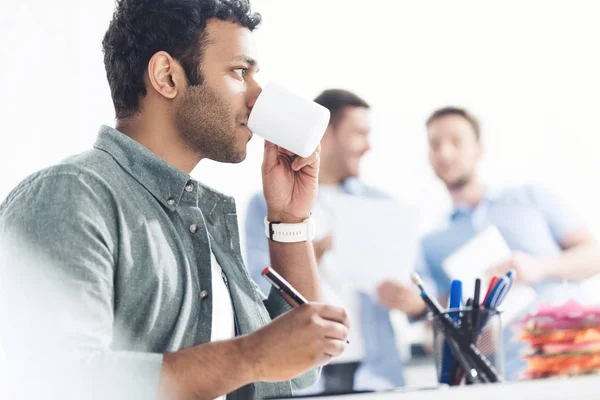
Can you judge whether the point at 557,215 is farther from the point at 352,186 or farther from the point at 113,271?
the point at 113,271

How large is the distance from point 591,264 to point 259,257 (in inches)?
32.8

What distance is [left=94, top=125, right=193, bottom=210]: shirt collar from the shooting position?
83 centimetres

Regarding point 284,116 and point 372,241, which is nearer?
point 284,116

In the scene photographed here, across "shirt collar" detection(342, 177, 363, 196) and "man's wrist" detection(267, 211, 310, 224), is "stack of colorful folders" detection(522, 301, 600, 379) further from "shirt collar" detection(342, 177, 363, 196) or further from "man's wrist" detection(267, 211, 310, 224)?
"shirt collar" detection(342, 177, 363, 196)

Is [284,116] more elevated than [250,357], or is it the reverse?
[284,116]

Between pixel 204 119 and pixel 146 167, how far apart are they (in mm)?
128

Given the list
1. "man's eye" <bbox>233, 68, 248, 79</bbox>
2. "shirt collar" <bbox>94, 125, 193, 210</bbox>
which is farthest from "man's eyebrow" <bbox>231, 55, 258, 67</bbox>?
"shirt collar" <bbox>94, 125, 193, 210</bbox>

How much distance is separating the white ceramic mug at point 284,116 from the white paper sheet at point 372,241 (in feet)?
2.79

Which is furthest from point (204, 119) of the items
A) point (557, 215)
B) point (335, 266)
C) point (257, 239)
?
point (557, 215)

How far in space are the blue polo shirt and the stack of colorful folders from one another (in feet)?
2.84

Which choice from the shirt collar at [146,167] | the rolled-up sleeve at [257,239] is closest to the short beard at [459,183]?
the rolled-up sleeve at [257,239]

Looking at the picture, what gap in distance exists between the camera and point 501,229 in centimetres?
176

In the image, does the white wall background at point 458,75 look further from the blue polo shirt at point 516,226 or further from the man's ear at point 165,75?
the man's ear at point 165,75

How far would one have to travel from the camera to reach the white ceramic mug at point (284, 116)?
35.3 inches
